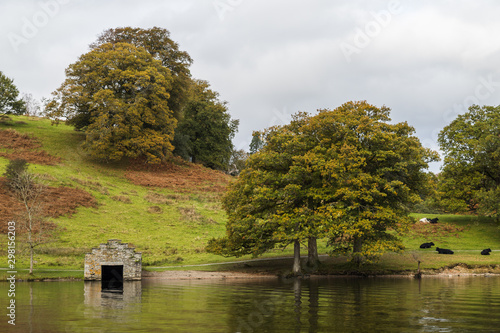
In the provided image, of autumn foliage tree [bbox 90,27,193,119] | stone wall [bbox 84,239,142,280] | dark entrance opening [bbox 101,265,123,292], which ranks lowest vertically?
dark entrance opening [bbox 101,265,123,292]

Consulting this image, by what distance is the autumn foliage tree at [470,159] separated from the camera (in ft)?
204

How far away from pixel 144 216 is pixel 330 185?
2821 centimetres

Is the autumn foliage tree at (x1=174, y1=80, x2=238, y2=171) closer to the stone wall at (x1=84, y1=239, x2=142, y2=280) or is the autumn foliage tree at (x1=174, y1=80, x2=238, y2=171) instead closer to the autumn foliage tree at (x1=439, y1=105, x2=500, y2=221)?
the autumn foliage tree at (x1=439, y1=105, x2=500, y2=221)

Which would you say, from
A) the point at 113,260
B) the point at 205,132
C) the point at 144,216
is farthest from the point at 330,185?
the point at 205,132

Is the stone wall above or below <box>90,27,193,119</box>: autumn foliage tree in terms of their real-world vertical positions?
below

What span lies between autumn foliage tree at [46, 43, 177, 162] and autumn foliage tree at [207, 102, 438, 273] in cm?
3811

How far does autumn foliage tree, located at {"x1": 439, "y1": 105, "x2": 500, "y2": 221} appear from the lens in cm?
6209

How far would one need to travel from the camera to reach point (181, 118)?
321 ft

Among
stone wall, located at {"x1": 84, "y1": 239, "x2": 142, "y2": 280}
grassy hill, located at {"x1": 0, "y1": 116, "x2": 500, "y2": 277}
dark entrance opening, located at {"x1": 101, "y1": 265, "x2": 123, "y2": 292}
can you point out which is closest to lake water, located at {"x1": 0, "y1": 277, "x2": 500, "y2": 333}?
stone wall, located at {"x1": 84, "y1": 239, "x2": 142, "y2": 280}

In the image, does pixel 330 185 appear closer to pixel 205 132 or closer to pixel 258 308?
pixel 258 308

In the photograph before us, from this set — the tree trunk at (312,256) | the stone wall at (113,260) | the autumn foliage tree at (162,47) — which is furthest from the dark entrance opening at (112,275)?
the autumn foliage tree at (162,47)

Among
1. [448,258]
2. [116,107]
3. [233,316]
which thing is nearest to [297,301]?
[233,316]

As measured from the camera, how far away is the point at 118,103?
7869 centimetres

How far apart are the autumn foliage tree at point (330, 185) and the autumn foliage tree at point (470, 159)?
752 inches
